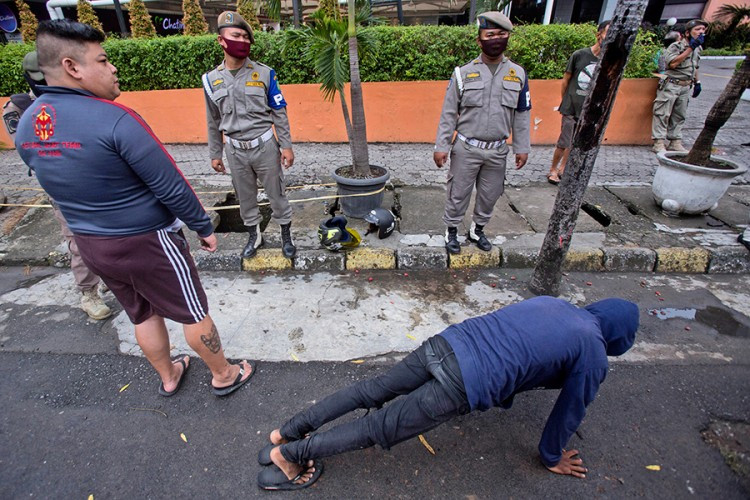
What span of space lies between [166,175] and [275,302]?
1.73 m

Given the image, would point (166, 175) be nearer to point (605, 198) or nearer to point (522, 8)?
point (605, 198)

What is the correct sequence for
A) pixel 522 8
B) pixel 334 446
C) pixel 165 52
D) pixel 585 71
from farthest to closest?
pixel 522 8 < pixel 165 52 < pixel 585 71 < pixel 334 446

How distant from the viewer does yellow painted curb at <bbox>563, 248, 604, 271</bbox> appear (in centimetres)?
395

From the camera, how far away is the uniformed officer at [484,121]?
3.43 metres

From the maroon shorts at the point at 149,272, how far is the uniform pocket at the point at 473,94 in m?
2.58

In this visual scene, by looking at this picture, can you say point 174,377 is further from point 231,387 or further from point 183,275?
point 183,275

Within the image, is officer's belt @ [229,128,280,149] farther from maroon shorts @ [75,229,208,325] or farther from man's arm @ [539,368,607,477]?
man's arm @ [539,368,607,477]

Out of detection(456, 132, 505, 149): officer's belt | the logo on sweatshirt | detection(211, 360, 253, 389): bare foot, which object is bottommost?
detection(211, 360, 253, 389): bare foot

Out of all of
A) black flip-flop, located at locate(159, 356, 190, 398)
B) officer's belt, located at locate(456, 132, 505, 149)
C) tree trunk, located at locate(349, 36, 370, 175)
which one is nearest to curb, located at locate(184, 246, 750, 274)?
officer's belt, located at locate(456, 132, 505, 149)

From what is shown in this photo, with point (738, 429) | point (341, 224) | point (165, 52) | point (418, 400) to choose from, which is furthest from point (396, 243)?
point (165, 52)

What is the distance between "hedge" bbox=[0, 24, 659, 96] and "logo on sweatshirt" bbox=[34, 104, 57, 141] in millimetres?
5337

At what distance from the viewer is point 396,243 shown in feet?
13.7

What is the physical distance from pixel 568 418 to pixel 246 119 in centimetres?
325

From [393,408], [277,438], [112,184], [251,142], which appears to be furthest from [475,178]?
[112,184]
